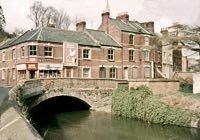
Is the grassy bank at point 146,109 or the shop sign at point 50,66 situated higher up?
the shop sign at point 50,66

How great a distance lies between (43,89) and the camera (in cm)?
2634

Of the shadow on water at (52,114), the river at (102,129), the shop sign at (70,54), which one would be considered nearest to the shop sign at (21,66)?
the shop sign at (70,54)

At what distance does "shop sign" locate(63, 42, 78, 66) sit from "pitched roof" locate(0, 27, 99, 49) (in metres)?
0.83

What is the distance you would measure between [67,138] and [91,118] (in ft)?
26.0

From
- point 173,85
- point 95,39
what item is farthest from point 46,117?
point 95,39

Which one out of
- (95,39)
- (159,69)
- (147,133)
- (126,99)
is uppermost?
(95,39)

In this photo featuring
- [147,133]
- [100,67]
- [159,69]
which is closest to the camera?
[147,133]

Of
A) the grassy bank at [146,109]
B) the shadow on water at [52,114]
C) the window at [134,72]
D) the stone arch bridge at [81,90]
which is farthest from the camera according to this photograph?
the window at [134,72]

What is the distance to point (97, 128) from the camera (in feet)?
74.8

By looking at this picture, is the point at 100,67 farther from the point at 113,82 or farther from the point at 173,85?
the point at 173,85

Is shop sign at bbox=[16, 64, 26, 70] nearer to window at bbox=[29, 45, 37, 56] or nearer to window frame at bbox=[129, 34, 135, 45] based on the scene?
window at bbox=[29, 45, 37, 56]

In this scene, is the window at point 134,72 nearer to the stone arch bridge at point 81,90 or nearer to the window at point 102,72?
the window at point 102,72

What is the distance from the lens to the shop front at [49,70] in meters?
33.6

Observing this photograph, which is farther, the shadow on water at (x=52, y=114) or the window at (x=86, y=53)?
the window at (x=86, y=53)
